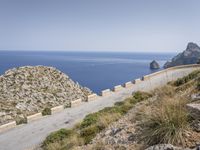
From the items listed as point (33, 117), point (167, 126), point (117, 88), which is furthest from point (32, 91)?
point (167, 126)

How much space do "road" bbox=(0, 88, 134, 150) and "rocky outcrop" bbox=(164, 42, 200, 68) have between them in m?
137

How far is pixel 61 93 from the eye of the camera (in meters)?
40.8

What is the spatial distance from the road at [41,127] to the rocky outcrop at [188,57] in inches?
5412

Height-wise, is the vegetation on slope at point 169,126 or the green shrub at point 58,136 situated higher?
the vegetation on slope at point 169,126

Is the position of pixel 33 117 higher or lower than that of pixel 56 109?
lower

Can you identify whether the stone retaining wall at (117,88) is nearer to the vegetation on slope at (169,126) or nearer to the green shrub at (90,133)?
the green shrub at (90,133)

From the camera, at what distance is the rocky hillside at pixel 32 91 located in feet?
110

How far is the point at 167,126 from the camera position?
700 centimetres

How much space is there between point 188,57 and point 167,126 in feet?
546

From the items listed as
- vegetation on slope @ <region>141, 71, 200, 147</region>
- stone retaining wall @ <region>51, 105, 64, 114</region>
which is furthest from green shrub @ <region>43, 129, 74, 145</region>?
stone retaining wall @ <region>51, 105, 64, 114</region>

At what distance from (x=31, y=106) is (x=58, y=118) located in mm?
13464

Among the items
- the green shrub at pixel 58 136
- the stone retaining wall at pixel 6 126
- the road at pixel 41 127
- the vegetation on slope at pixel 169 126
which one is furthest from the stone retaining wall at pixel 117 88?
the vegetation on slope at pixel 169 126

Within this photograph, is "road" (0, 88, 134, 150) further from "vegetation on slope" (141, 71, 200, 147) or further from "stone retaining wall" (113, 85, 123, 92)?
"vegetation on slope" (141, 71, 200, 147)

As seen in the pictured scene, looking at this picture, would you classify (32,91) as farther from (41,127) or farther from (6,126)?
(41,127)
